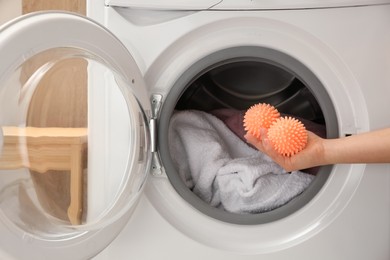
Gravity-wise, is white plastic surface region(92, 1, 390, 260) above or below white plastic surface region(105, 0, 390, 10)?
below

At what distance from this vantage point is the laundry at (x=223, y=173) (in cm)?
96

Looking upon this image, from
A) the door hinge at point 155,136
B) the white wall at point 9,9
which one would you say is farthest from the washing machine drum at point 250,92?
the white wall at point 9,9

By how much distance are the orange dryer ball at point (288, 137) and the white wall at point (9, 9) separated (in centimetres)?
80

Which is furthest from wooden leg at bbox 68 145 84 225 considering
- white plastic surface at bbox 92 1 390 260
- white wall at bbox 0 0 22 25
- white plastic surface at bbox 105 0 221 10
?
white wall at bbox 0 0 22 25

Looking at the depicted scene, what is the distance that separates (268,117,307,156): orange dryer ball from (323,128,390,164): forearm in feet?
0.16

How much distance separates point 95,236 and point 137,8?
0.43m

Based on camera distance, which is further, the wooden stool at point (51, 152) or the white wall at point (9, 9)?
the white wall at point (9, 9)

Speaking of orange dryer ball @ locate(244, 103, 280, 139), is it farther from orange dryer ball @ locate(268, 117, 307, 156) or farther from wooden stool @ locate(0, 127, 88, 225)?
wooden stool @ locate(0, 127, 88, 225)

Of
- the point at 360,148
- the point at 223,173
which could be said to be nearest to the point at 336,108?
the point at 360,148

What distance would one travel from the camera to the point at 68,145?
0.83m

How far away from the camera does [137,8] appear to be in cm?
89

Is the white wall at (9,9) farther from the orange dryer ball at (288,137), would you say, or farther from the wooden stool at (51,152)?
the orange dryer ball at (288,137)

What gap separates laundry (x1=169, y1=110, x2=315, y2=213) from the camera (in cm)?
96

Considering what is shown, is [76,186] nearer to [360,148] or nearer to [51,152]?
[51,152]
